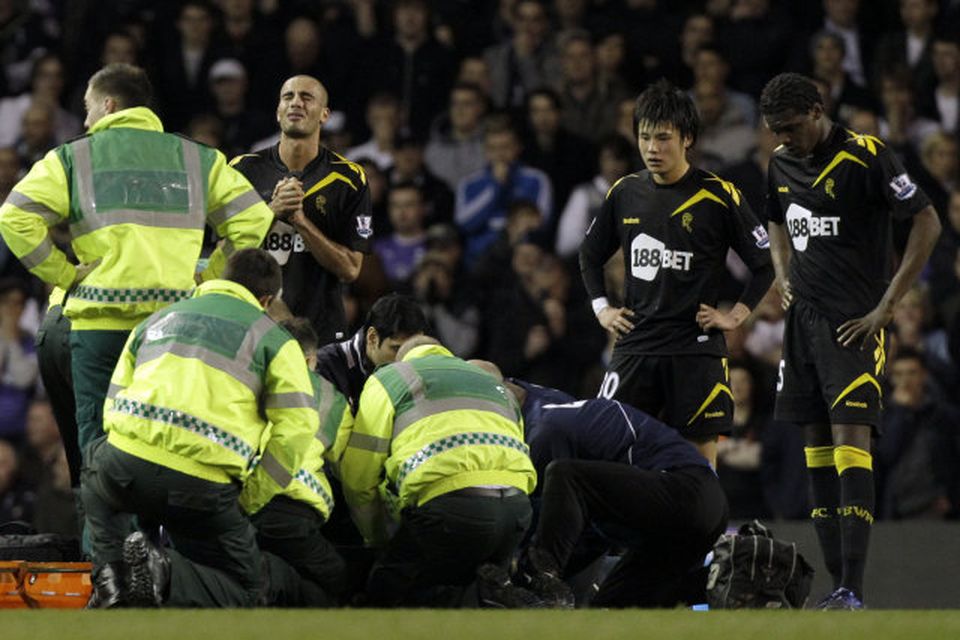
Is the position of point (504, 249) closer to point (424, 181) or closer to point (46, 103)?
point (424, 181)

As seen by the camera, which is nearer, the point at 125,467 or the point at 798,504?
the point at 125,467

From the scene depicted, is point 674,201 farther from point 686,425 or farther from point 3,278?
point 3,278

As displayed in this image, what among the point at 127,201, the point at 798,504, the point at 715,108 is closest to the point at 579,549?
the point at 127,201

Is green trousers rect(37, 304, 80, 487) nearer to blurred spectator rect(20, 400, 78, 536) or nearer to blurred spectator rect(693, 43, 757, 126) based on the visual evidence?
blurred spectator rect(20, 400, 78, 536)

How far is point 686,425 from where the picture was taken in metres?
9.30

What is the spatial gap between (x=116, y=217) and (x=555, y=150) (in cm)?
599

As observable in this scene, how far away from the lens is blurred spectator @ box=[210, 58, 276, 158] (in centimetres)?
1427

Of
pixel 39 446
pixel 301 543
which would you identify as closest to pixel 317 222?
pixel 301 543

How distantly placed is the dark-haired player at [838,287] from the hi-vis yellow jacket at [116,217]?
8.46 feet

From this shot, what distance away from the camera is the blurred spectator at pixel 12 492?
12.4m

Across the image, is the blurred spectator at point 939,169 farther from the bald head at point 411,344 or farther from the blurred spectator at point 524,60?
the bald head at point 411,344

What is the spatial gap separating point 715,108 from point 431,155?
2.01 m

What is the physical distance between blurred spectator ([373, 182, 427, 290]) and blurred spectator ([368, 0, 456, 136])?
1.05 m
